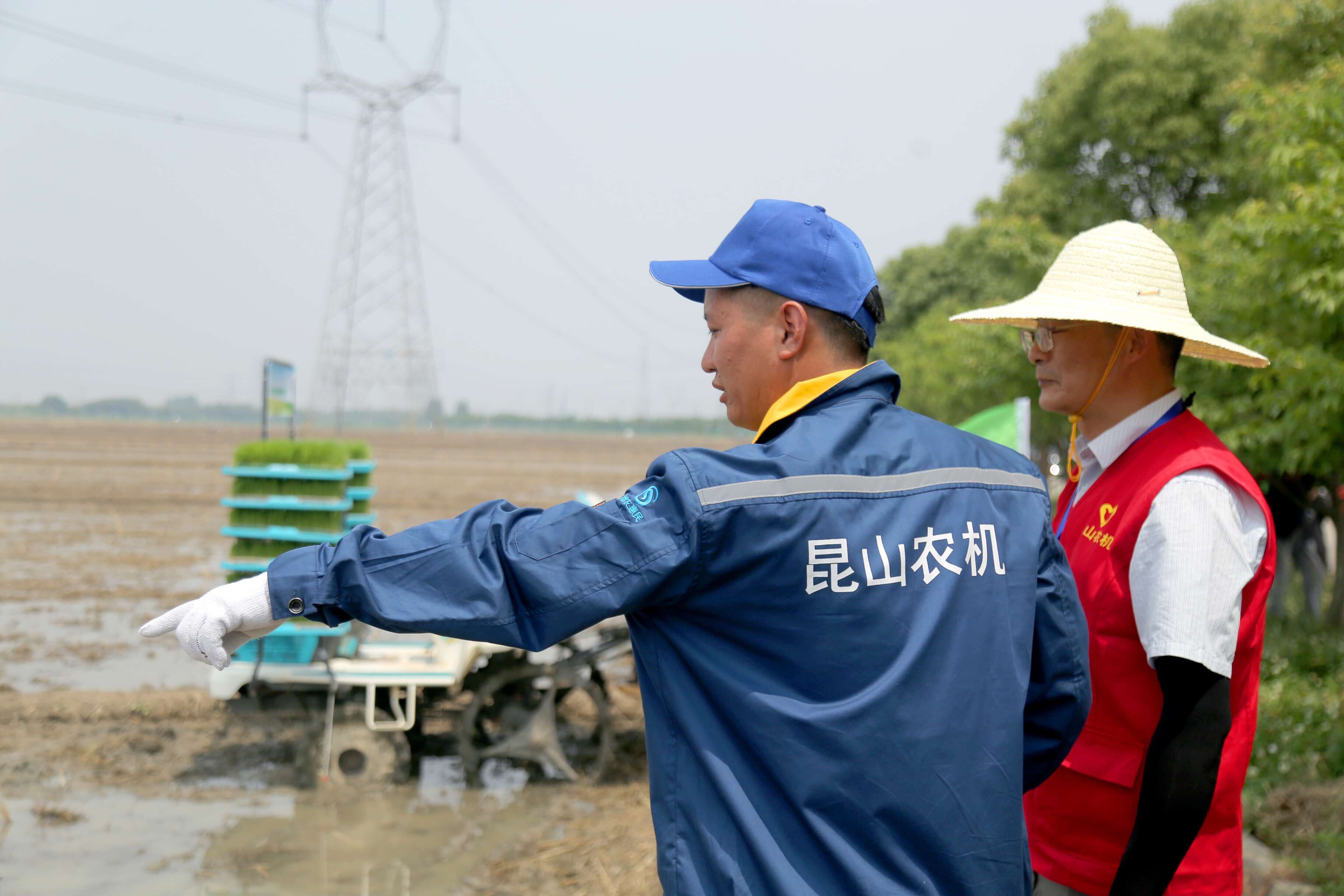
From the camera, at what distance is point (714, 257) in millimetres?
1697

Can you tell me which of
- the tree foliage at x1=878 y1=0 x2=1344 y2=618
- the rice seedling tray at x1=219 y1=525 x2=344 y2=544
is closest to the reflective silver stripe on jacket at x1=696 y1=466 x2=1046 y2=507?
the tree foliage at x1=878 y1=0 x2=1344 y2=618

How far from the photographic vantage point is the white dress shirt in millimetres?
1754

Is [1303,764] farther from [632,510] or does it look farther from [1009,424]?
[632,510]

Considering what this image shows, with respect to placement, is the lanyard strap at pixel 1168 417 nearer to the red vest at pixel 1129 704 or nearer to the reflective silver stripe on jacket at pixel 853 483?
the red vest at pixel 1129 704

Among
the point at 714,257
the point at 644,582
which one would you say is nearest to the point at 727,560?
the point at 644,582

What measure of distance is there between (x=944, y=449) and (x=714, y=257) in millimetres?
475

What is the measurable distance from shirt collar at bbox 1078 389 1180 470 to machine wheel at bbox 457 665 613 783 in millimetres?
4385

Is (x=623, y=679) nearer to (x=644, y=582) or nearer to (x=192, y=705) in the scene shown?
(x=192, y=705)

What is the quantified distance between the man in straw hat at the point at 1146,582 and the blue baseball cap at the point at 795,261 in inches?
27.2

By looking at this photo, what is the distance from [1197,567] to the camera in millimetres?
1773

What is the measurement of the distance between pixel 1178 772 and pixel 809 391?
92 cm

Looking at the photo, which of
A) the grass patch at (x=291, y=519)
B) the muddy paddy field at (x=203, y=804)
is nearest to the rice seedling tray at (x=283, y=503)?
the grass patch at (x=291, y=519)

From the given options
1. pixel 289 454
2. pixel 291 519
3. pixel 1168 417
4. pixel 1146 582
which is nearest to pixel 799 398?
pixel 1146 582

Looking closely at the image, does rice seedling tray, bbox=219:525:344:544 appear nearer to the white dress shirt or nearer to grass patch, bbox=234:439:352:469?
grass patch, bbox=234:439:352:469
